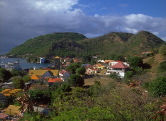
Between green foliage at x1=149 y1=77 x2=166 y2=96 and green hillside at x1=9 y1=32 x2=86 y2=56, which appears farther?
green hillside at x1=9 y1=32 x2=86 y2=56

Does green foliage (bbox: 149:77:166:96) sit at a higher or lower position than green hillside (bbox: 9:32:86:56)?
lower

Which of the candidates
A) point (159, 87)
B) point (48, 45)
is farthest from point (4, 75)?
point (48, 45)

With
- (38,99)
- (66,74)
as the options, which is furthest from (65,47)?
(38,99)

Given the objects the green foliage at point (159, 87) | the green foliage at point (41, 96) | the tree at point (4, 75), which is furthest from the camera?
the tree at point (4, 75)

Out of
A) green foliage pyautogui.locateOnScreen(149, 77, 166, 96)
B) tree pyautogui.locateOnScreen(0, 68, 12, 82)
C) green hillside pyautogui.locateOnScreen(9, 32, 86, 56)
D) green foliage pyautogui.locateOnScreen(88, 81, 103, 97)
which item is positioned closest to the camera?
green foliage pyautogui.locateOnScreen(88, 81, 103, 97)

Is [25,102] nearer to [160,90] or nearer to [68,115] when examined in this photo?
[68,115]

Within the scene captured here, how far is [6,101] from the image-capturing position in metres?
20.9

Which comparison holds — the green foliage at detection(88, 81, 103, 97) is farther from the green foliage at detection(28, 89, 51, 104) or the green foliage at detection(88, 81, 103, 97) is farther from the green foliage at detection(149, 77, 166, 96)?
the green foliage at detection(28, 89, 51, 104)

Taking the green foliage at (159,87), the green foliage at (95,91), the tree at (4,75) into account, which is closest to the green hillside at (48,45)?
the tree at (4,75)

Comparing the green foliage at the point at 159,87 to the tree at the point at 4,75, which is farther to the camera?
the tree at the point at 4,75

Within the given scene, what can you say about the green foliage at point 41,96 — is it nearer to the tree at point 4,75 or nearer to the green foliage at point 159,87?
the green foliage at point 159,87

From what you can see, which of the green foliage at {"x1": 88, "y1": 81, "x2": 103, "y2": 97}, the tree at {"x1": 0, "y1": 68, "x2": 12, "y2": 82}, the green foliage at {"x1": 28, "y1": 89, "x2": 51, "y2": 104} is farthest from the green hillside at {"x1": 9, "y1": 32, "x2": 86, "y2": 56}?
the green foliage at {"x1": 88, "y1": 81, "x2": 103, "y2": 97}

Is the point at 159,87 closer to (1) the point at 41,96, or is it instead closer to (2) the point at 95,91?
(2) the point at 95,91

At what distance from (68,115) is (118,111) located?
1.71 meters
